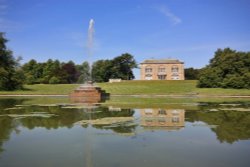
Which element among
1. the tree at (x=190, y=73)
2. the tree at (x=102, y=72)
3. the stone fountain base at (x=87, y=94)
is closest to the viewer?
the stone fountain base at (x=87, y=94)

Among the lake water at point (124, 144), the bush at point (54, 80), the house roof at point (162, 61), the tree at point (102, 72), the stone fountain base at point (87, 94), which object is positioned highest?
the house roof at point (162, 61)

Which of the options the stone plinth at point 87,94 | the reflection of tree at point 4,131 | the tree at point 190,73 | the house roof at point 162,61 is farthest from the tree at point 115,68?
the reflection of tree at point 4,131

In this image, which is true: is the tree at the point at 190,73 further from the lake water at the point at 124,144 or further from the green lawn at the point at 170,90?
the lake water at the point at 124,144

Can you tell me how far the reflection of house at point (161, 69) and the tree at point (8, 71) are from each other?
50773 mm

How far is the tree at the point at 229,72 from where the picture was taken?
5097cm

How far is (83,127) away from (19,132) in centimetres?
257

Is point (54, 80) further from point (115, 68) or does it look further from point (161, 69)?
point (161, 69)

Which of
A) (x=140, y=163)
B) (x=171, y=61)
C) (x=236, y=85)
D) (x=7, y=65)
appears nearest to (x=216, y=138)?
(x=140, y=163)

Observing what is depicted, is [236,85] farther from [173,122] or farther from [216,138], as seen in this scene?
[216,138]

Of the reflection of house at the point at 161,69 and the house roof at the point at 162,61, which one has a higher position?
the house roof at the point at 162,61

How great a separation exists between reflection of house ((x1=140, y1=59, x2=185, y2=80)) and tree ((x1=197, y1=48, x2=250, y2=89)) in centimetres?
4357

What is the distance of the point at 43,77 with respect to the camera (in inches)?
3541

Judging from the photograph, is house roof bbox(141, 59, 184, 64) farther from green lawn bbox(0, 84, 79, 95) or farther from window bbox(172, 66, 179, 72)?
green lawn bbox(0, 84, 79, 95)

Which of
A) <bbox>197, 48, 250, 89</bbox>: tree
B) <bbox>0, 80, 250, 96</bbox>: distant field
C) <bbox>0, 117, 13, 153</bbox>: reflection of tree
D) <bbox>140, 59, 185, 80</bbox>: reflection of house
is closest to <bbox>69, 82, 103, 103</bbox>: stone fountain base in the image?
<bbox>0, 80, 250, 96</bbox>: distant field
